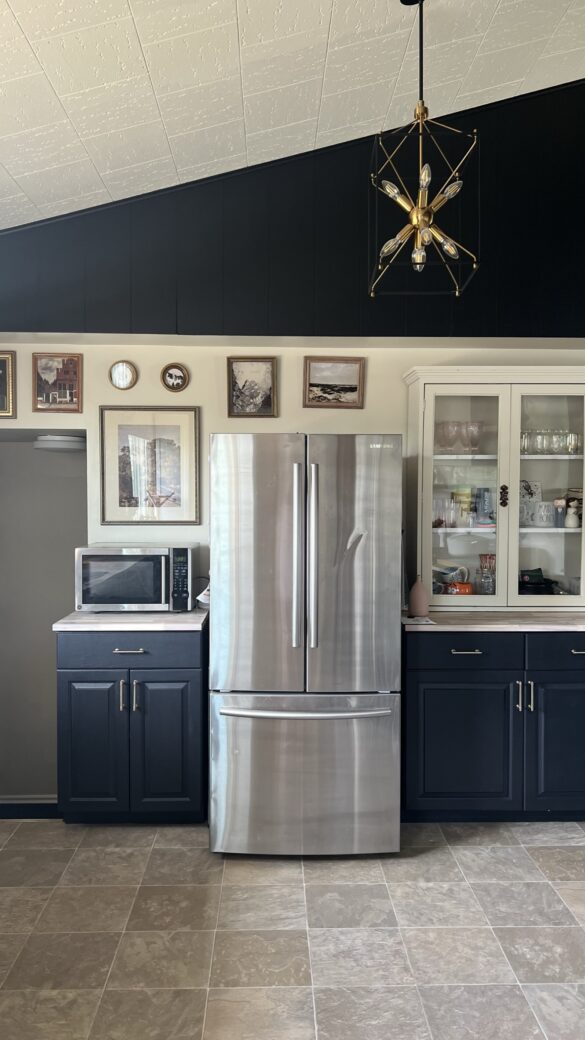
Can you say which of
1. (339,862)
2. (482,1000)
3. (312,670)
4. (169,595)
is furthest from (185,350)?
(482,1000)

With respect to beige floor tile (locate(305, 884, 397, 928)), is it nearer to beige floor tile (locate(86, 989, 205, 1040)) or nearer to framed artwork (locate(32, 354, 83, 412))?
beige floor tile (locate(86, 989, 205, 1040))

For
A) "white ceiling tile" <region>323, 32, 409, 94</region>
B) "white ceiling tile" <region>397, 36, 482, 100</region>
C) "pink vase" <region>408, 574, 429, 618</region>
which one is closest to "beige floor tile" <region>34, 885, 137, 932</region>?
"pink vase" <region>408, 574, 429, 618</region>

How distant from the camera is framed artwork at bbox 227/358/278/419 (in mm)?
3363

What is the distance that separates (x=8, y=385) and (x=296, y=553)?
5.72 ft

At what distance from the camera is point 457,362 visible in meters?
3.43

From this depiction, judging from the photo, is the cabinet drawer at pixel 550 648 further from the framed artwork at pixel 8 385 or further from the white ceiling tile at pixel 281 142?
the framed artwork at pixel 8 385

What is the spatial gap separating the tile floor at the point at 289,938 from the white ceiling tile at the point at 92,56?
9.36ft

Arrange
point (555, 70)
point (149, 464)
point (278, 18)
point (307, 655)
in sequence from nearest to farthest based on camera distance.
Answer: point (278, 18)
point (307, 655)
point (555, 70)
point (149, 464)

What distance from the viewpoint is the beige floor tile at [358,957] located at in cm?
207

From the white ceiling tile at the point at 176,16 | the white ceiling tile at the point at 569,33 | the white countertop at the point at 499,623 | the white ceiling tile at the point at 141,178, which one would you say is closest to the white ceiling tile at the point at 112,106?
the white ceiling tile at the point at 176,16

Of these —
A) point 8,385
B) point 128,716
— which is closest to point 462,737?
point 128,716

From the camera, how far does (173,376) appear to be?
3.36m

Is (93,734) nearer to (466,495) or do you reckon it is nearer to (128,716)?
(128,716)

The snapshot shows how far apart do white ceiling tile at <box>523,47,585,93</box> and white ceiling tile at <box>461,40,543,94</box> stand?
0.18ft
